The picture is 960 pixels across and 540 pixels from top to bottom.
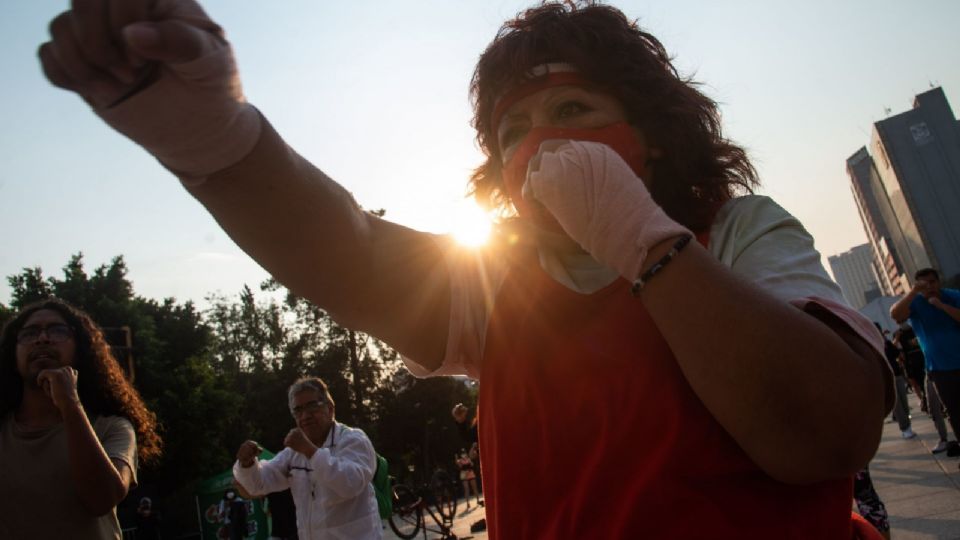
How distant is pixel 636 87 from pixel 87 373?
8.95 feet

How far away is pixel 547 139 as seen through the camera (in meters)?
1.42

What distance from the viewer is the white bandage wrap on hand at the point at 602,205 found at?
1089 millimetres

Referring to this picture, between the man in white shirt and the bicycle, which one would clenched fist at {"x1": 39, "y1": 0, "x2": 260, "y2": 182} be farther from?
the bicycle

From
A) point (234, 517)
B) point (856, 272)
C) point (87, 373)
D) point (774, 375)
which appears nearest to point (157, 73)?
point (774, 375)

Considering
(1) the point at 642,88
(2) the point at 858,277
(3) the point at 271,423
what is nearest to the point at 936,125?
(3) the point at 271,423

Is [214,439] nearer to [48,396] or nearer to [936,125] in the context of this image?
[48,396]

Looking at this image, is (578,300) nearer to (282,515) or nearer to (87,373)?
(87,373)

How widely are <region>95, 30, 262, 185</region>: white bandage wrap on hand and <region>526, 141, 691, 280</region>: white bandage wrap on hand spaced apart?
51 cm

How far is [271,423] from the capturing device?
34.0 m

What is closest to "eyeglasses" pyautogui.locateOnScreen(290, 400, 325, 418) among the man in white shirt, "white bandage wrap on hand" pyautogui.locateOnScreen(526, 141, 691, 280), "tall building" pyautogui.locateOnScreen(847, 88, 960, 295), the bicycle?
the man in white shirt

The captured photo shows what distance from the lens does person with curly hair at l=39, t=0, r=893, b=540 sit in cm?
91

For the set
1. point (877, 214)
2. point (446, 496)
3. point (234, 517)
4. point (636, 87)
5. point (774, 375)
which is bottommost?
point (446, 496)

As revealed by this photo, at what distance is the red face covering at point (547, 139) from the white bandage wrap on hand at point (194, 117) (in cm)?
61

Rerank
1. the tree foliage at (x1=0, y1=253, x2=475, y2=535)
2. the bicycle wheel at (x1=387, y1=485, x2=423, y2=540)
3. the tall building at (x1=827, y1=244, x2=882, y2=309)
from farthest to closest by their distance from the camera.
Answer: the tall building at (x1=827, y1=244, x2=882, y2=309) < the tree foliage at (x1=0, y1=253, x2=475, y2=535) < the bicycle wheel at (x1=387, y1=485, x2=423, y2=540)
